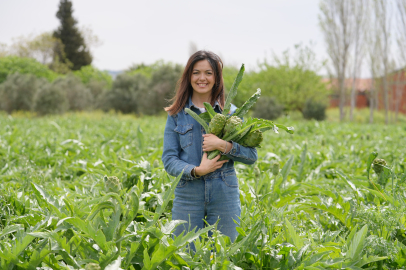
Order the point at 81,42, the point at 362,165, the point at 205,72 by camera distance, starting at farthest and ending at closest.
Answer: the point at 81,42, the point at 362,165, the point at 205,72

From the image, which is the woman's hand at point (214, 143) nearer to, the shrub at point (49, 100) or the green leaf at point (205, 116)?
the green leaf at point (205, 116)

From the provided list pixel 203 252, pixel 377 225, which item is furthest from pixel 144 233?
pixel 377 225

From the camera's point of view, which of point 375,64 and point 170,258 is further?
point 375,64

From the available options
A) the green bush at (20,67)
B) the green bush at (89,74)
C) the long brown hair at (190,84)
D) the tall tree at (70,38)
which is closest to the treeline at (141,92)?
the green bush at (20,67)

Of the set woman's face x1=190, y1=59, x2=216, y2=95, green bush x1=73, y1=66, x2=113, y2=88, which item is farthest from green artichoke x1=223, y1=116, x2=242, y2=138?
green bush x1=73, y1=66, x2=113, y2=88

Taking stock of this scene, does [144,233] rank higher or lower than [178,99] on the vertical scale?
lower

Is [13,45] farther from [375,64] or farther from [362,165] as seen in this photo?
[362,165]

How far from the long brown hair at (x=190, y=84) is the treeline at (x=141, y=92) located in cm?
2062

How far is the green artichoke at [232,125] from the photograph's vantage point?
2.17m

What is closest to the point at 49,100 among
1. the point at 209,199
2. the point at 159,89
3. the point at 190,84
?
the point at 159,89

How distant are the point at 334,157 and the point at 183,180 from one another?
3817mm

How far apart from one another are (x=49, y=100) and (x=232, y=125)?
23906 millimetres

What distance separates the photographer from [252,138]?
7.26 feet

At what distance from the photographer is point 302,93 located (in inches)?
1107
